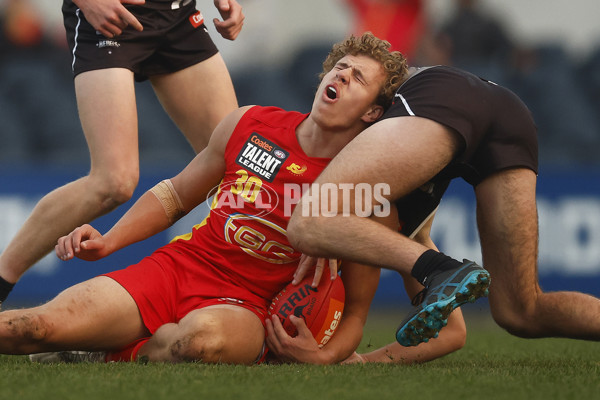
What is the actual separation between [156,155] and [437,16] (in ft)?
9.15

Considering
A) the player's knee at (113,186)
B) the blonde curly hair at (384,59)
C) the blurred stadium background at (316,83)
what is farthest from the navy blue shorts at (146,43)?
the blurred stadium background at (316,83)

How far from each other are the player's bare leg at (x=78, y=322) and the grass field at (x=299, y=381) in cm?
9

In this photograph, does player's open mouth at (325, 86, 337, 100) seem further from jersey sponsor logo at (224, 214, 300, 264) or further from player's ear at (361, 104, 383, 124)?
jersey sponsor logo at (224, 214, 300, 264)

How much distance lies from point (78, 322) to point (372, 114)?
1.38 meters

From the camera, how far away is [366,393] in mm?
2561

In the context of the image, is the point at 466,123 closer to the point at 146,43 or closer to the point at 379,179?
the point at 379,179

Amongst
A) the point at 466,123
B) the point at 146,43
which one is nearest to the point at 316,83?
the point at 146,43

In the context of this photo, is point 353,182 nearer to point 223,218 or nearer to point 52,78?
point 223,218

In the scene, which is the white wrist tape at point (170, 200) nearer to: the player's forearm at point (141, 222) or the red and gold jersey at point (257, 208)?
the player's forearm at point (141, 222)

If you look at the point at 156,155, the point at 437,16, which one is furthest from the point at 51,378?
the point at 437,16

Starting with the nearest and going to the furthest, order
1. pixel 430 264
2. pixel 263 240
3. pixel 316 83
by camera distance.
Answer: pixel 430 264, pixel 263 240, pixel 316 83

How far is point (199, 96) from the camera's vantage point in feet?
13.9

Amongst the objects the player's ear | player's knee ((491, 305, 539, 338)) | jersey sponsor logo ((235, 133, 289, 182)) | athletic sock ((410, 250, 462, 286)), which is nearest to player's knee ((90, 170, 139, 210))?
jersey sponsor logo ((235, 133, 289, 182))

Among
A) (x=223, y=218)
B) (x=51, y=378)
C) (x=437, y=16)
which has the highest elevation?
(x=437, y=16)
